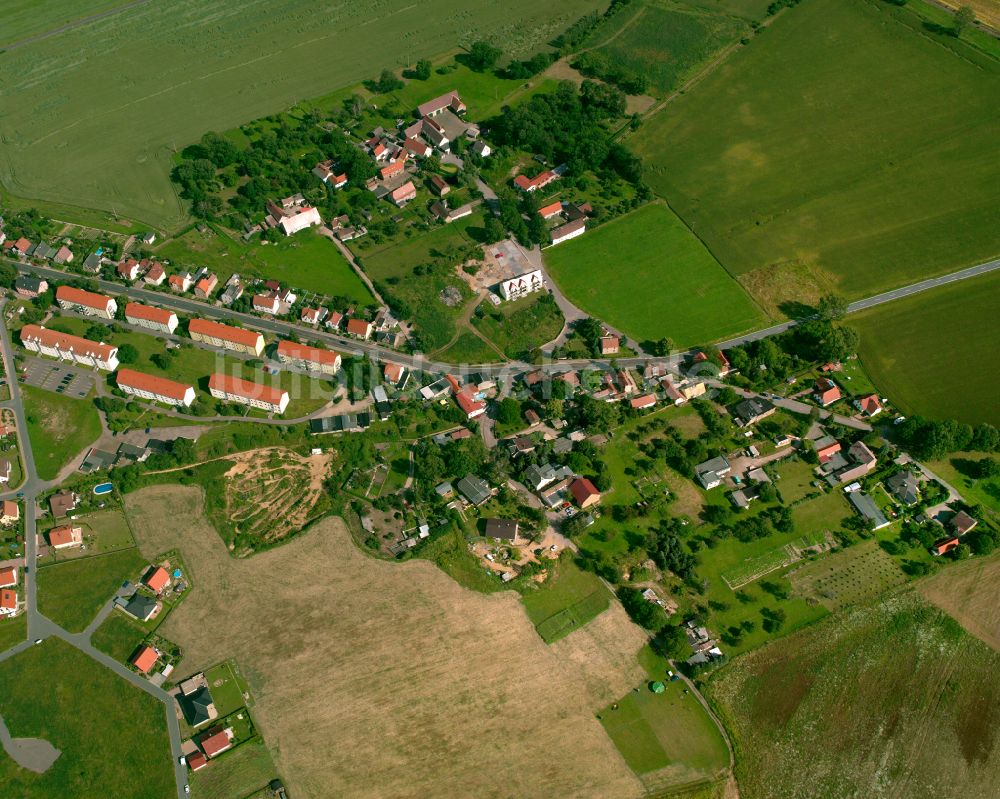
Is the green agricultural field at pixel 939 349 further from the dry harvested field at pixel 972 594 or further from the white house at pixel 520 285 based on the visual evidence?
the white house at pixel 520 285

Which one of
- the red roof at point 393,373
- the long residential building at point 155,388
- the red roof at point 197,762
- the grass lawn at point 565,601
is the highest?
the long residential building at point 155,388

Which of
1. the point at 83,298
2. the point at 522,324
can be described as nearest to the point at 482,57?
the point at 522,324

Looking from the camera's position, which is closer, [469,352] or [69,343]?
[69,343]

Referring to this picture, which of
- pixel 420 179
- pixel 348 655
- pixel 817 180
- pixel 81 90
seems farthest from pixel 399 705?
pixel 81 90

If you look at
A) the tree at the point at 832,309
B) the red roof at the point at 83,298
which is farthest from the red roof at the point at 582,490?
the red roof at the point at 83,298

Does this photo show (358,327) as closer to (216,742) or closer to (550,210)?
(550,210)

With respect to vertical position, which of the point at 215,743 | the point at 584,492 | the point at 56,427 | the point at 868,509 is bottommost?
the point at 868,509
